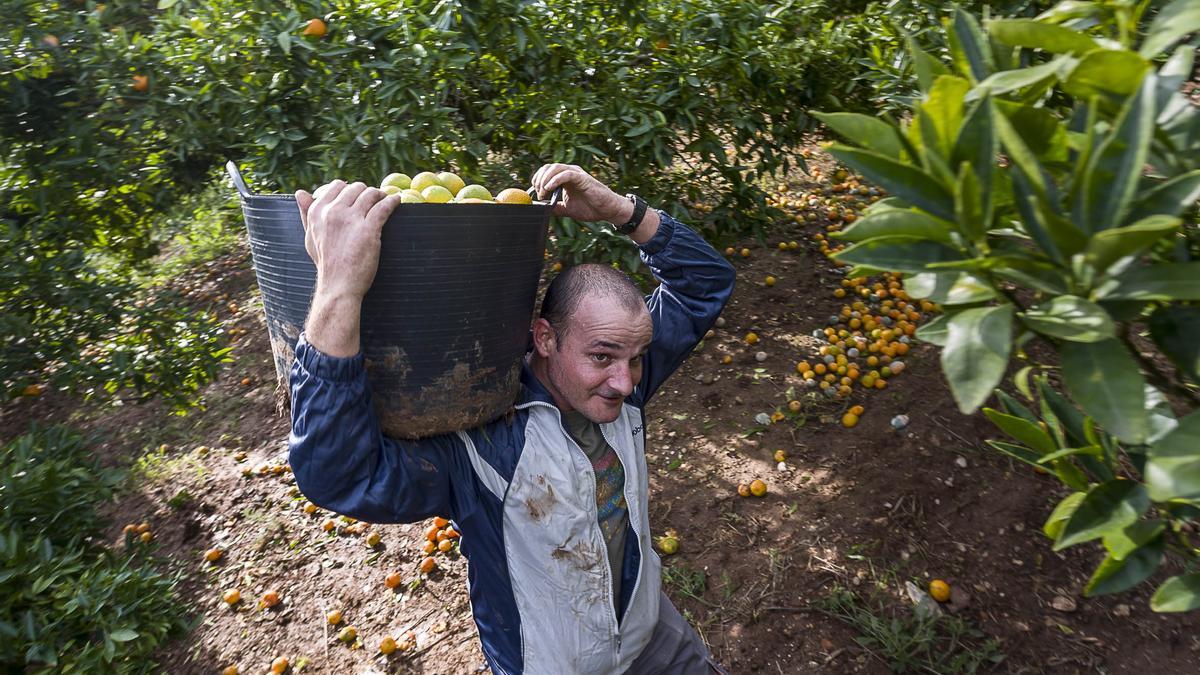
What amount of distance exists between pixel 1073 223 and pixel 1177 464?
0.26 meters

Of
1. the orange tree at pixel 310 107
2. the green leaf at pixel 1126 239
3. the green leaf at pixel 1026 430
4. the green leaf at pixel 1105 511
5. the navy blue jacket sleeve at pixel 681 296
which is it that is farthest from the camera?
the orange tree at pixel 310 107

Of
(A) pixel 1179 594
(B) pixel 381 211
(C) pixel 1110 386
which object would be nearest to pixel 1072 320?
(C) pixel 1110 386

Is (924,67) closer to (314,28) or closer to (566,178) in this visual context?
(566,178)

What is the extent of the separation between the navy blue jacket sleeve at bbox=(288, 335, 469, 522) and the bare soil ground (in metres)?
1.82

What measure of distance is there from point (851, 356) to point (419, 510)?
11.4ft

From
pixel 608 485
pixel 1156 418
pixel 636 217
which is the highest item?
pixel 1156 418

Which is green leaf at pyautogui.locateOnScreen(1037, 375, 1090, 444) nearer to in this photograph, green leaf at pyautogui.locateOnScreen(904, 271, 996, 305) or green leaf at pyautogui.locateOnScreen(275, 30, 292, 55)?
green leaf at pyautogui.locateOnScreen(904, 271, 996, 305)

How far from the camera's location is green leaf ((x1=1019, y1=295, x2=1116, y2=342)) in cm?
72

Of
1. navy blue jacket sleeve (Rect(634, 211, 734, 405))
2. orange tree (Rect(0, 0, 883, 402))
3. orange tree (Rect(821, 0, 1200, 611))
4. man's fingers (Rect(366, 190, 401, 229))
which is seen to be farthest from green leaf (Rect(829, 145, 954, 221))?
orange tree (Rect(0, 0, 883, 402))

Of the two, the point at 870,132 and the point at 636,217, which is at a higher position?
the point at 870,132

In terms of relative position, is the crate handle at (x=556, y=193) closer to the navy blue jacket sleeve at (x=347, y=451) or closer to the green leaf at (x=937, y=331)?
the navy blue jacket sleeve at (x=347, y=451)

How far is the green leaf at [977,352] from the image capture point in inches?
28.7

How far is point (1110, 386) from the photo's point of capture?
0.76 m

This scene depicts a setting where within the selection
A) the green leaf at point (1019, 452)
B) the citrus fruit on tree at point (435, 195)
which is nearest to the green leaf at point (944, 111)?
the green leaf at point (1019, 452)
